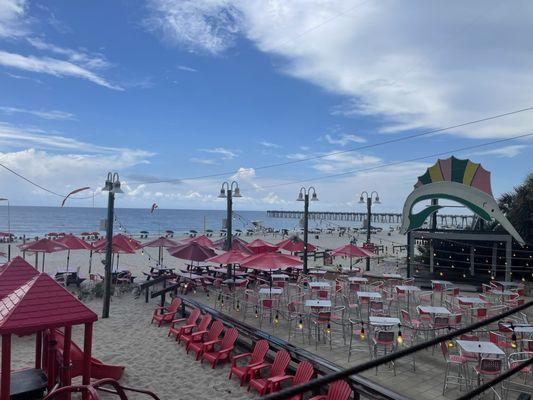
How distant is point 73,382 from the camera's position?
30.3 feet

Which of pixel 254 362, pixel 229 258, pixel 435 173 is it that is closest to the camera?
pixel 254 362

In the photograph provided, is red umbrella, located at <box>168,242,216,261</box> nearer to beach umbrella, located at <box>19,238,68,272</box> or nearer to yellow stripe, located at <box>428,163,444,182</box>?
beach umbrella, located at <box>19,238,68,272</box>

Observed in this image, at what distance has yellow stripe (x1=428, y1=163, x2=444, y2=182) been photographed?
70.0ft

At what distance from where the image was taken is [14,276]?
360 inches

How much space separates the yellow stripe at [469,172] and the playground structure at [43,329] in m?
18.3

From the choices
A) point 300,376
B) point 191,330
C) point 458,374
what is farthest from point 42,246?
point 458,374

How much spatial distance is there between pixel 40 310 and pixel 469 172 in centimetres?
1924

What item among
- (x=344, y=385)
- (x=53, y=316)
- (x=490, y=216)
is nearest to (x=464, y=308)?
(x=344, y=385)

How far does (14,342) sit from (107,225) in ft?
14.4

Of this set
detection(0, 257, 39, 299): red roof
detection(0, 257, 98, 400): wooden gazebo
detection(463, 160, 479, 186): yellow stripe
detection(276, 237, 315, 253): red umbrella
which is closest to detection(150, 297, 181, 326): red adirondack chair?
detection(0, 257, 39, 299): red roof

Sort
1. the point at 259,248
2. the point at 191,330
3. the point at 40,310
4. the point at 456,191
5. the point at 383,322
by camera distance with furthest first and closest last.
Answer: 1. the point at 456,191
2. the point at 259,248
3. the point at 191,330
4. the point at 383,322
5. the point at 40,310

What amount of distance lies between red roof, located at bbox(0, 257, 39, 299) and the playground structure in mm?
191

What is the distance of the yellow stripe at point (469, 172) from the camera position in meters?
20.2

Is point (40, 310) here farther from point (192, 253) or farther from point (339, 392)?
point (192, 253)
